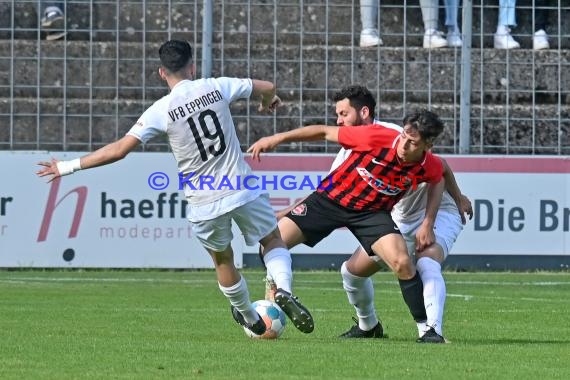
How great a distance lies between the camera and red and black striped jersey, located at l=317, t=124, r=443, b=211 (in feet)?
31.4

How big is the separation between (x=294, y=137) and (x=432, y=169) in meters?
1.04

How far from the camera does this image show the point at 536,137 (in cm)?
2023

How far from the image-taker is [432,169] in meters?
9.64

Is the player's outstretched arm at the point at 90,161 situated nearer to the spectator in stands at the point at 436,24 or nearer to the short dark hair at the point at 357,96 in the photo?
the short dark hair at the point at 357,96

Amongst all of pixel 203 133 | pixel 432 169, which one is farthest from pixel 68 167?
pixel 432 169

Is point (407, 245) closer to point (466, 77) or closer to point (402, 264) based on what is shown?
point (402, 264)

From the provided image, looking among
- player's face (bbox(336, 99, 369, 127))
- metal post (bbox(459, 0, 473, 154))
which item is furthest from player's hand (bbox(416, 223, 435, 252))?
metal post (bbox(459, 0, 473, 154))

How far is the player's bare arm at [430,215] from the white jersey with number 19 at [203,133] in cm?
118

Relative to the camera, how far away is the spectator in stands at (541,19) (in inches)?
813

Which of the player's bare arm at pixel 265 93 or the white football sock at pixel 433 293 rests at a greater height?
the player's bare arm at pixel 265 93

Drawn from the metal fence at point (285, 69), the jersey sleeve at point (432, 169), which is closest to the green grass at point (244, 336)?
the jersey sleeve at point (432, 169)

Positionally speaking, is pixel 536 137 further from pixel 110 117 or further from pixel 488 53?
pixel 110 117

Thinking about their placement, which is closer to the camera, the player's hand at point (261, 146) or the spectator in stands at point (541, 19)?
the player's hand at point (261, 146)

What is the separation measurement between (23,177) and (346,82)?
4880mm
